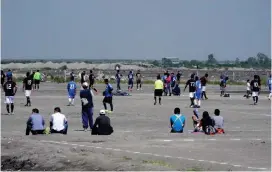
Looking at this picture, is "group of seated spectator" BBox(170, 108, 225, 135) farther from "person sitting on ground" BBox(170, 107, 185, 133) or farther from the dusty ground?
the dusty ground

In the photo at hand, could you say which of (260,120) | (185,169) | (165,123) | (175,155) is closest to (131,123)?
(165,123)

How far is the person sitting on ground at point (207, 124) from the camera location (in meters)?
23.2

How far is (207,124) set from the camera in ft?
76.5

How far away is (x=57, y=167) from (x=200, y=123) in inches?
292

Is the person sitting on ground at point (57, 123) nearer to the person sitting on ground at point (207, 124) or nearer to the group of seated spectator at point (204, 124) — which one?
the group of seated spectator at point (204, 124)

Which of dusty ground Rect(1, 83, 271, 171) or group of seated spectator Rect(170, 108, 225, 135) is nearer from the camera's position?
dusty ground Rect(1, 83, 271, 171)

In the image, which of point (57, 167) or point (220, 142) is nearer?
point (57, 167)

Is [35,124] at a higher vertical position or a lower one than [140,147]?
higher

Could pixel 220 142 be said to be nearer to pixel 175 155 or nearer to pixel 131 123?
pixel 175 155

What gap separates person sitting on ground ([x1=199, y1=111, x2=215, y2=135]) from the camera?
23.2 meters

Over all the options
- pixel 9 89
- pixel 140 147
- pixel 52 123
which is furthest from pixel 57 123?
pixel 9 89

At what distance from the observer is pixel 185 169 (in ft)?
54.0

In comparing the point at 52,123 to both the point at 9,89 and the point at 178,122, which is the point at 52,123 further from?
the point at 9,89

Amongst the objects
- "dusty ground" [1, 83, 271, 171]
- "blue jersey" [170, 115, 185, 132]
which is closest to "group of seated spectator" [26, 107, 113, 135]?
"dusty ground" [1, 83, 271, 171]
